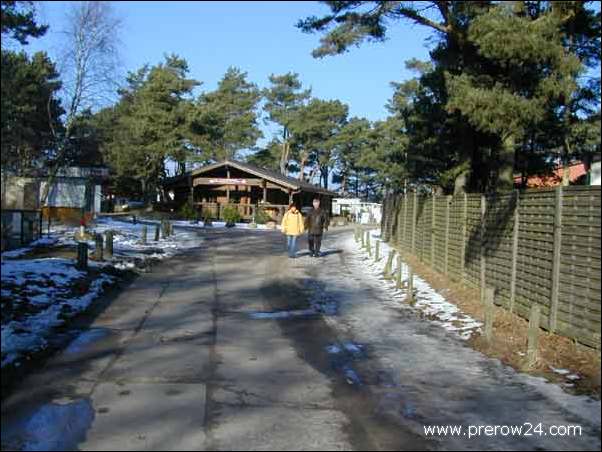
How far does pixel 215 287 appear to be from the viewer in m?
13.8

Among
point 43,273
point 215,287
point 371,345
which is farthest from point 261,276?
point 371,345

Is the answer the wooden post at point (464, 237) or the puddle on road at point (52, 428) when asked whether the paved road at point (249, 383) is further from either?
the wooden post at point (464, 237)

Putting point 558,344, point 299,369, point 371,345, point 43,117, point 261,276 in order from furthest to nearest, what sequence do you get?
1. point 43,117
2. point 261,276
3. point 371,345
4. point 558,344
5. point 299,369

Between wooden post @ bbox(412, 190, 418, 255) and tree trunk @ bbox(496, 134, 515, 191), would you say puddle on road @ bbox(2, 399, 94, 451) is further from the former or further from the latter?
wooden post @ bbox(412, 190, 418, 255)

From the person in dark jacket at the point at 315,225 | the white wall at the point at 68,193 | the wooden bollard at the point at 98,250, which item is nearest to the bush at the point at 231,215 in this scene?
the white wall at the point at 68,193

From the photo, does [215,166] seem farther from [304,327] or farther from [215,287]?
[304,327]

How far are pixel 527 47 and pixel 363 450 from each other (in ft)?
30.5

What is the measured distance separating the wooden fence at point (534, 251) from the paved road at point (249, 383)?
1222 millimetres

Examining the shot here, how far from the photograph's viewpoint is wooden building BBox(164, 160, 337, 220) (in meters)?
47.6

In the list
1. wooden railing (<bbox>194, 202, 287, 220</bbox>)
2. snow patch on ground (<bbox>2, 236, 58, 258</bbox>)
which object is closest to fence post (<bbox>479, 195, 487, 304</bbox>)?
snow patch on ground (<bbox>2, 236, 58, 258</bbox>)

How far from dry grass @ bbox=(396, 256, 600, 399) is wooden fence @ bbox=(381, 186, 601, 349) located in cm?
13

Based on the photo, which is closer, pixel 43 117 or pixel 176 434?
pixel 176 434

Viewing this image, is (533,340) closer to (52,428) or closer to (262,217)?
(52,428)

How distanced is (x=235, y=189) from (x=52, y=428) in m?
46.7
